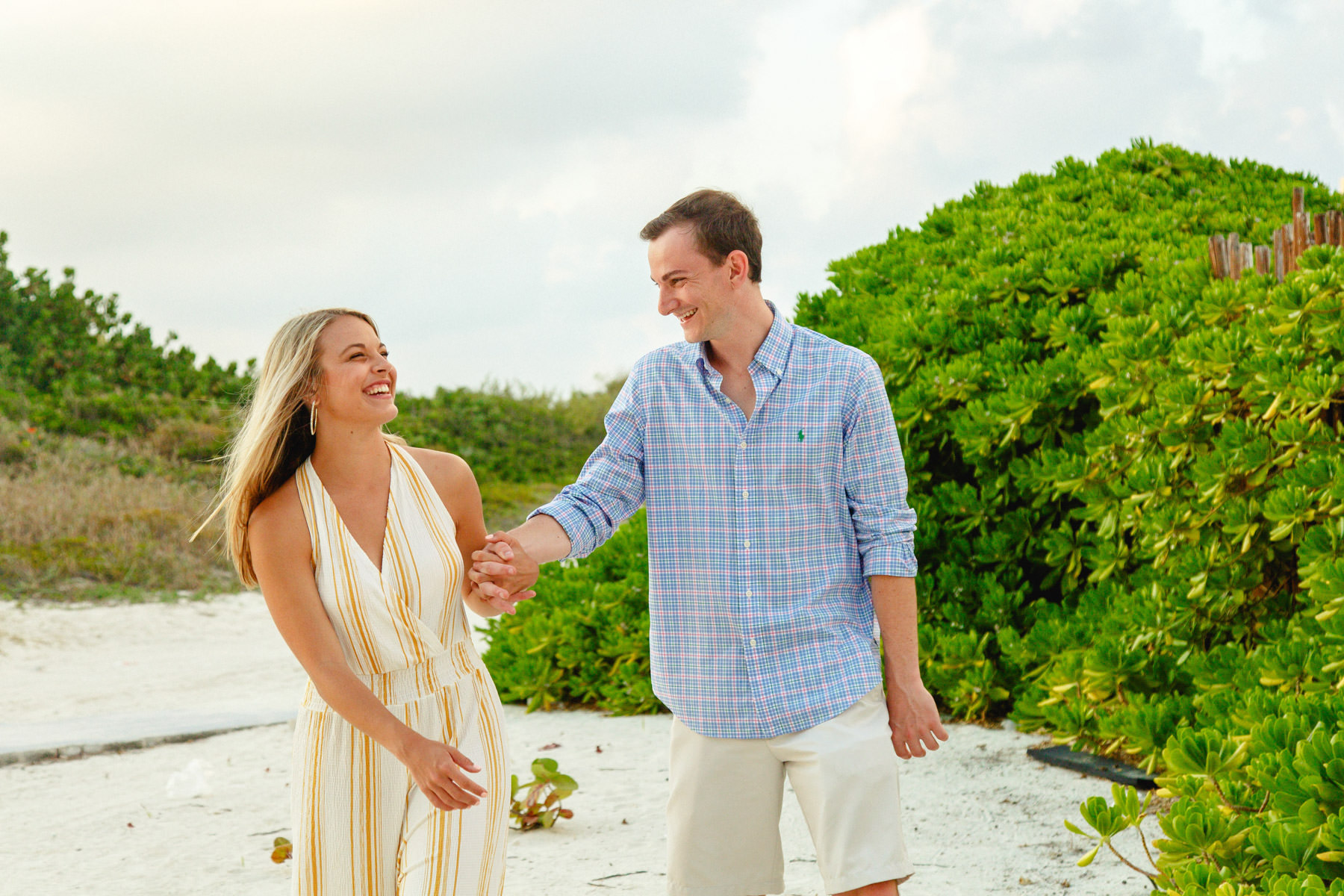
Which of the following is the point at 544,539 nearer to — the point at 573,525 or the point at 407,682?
the point at 573,525

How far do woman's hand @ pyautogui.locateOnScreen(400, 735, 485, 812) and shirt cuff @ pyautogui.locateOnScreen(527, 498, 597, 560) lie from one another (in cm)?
65

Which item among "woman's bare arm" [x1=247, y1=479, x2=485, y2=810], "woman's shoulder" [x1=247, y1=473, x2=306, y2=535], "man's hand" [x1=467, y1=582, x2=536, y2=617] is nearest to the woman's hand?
"woman's bare arm" [x1=247, y1=479, x2=485, y2=810]

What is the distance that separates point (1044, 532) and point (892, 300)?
6.58 ft

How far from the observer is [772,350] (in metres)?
2.79

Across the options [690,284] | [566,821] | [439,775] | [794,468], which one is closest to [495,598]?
[439,775]

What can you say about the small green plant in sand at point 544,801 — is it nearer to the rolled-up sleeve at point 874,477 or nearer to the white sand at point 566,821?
the white sand at point 566,821

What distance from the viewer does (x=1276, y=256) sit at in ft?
16.4

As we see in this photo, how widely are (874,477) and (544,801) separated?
2.63 meters

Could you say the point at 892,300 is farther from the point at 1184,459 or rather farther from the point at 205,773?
the point at 205,773

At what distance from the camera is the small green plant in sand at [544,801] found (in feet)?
15.0

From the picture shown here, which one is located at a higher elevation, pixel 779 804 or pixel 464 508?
pixel 464 508

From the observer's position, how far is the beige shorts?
104 inches

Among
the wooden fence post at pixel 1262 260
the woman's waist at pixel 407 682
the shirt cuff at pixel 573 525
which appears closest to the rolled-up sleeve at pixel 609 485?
the shirt cuff at pixel 573 525

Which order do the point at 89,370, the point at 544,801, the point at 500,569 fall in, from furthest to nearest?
the point at 89,370
the point at 544,801
the point at 500,569
